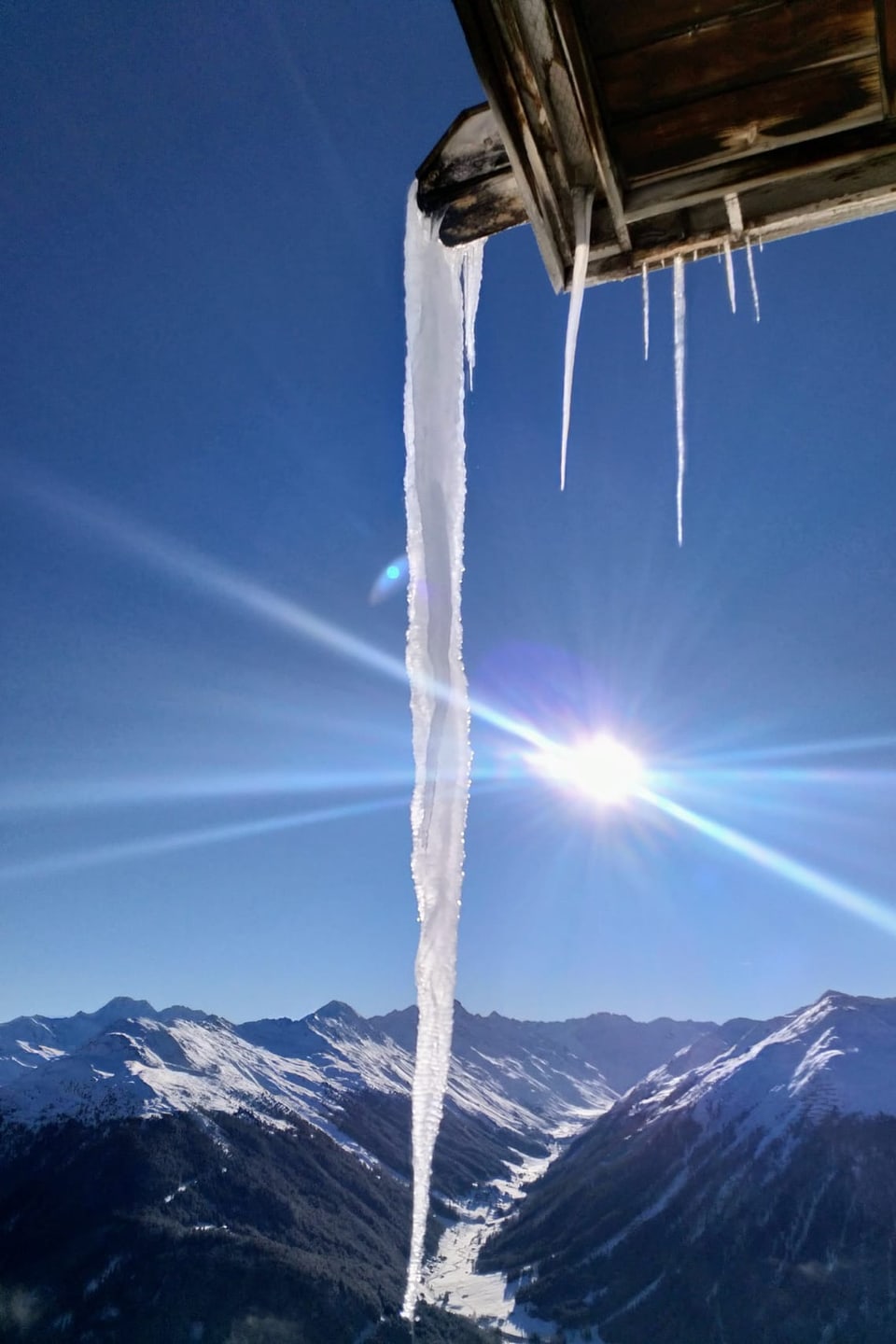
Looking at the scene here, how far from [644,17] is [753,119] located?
56cm

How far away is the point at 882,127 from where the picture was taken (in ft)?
9.14

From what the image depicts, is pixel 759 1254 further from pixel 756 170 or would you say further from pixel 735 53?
pixel 735 53

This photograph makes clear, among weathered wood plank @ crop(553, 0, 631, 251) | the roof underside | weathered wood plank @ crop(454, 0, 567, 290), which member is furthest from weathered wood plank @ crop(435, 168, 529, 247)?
weathered wood plank @ crop(553, 0, 631, 251)

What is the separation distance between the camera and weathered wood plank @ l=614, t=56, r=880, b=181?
266 cm

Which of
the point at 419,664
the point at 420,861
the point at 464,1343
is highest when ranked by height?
the point at 419,664

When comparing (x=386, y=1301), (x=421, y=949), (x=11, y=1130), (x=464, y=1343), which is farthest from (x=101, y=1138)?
(x=421, y=949)

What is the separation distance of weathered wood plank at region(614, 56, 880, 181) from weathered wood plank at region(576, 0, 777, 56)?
0.25 m

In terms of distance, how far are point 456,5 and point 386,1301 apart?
187 m

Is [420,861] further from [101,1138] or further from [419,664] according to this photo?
[101,1138]

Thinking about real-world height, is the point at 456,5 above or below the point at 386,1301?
above

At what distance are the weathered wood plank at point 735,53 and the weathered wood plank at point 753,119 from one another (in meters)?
0.04

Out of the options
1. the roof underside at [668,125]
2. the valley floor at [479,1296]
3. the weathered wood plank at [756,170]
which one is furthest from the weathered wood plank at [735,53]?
the valley floor at [479,1296]

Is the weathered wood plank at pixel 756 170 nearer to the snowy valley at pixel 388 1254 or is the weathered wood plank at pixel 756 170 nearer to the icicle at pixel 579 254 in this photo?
the icicle at pixel 579 254

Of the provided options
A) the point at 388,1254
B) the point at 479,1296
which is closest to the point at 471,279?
the point at 479,1296
